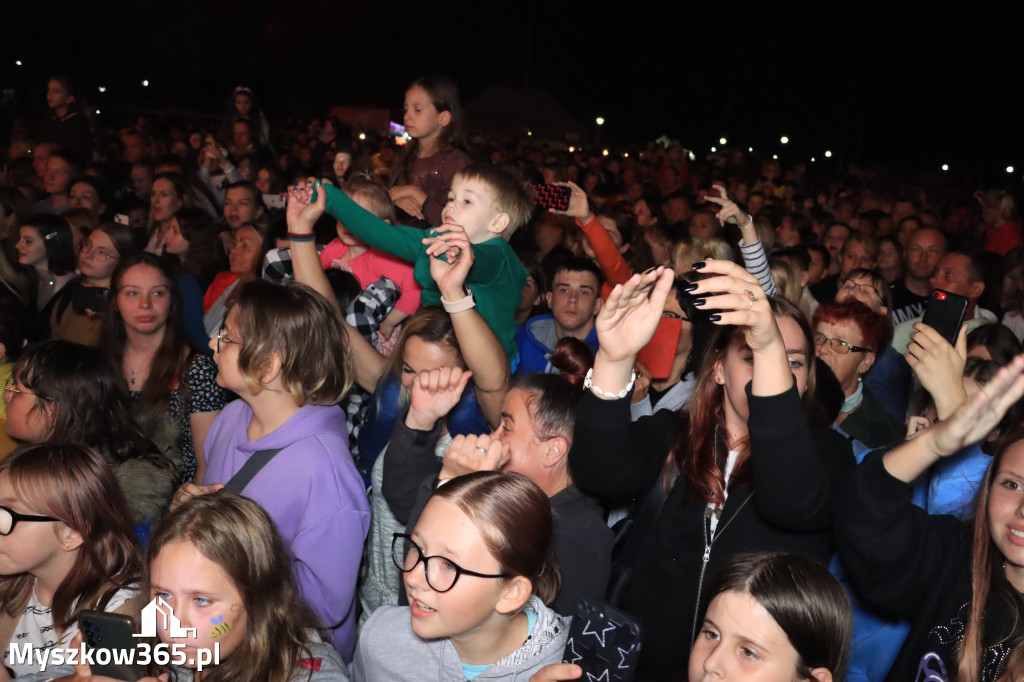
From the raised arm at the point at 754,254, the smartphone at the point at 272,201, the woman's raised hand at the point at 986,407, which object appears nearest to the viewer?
the woman's raised hand at the point at 986,407

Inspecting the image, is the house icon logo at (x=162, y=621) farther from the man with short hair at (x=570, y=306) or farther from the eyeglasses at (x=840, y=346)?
the eyeglasses at (x=840, y=346)

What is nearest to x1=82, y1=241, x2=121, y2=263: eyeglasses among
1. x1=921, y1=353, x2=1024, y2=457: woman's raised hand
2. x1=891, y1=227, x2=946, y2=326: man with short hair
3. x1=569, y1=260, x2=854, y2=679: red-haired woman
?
x1=569, y1=260, x2=854, y2=679: red-haired woman

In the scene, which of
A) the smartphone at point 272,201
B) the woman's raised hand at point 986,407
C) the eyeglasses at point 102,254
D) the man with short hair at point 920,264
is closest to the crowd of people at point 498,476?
the woman's raised hand at point 986,407

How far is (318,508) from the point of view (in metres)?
2.75

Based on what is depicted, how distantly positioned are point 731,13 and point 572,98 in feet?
27.1

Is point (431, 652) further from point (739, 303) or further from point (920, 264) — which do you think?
point (920, 264)

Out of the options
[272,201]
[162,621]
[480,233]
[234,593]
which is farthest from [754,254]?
[272,201]

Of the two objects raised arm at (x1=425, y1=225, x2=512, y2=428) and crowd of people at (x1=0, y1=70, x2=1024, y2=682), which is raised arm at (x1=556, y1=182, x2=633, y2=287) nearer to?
crowd of people at (x1=0, y1=70, x2=1024, y2=682)

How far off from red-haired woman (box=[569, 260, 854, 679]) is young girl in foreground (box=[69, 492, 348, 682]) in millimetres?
820

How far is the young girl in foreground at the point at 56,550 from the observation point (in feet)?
8.51

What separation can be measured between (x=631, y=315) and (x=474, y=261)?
1.37 metres

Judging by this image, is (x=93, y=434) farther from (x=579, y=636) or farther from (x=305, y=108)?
(x=305, y=108)

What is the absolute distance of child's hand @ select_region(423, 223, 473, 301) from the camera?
317 cm

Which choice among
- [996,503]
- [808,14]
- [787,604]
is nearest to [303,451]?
[787,604]
